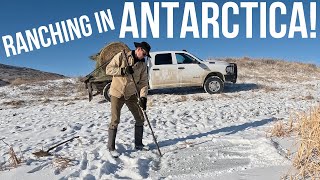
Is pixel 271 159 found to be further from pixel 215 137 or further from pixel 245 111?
pixel 245 111

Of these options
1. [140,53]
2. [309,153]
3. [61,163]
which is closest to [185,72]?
[140,53]

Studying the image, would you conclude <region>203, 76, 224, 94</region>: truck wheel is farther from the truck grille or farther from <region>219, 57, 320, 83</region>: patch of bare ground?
<region>219, 57, 320, 83</region>: patch of bare ground

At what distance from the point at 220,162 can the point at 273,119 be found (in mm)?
4287

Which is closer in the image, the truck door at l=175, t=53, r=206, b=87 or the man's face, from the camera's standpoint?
the man's face

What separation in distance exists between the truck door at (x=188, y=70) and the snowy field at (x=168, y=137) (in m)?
0.56

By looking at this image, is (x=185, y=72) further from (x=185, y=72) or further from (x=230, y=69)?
(x=230, y=69)

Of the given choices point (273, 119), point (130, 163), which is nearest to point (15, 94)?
point (273, 119)

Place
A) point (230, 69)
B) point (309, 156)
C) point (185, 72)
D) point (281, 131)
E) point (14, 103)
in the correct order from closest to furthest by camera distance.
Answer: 1. point (309, 156)
2. point (281, 131)
3. point (185, 72)
4. point (230, 69)
5. point (14, 103)

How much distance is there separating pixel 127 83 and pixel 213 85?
9.31 meters

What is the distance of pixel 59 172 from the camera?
5.53 meters

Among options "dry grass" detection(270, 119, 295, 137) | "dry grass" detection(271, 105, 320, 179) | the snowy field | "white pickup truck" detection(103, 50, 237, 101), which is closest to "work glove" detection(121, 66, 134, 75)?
the snowy field

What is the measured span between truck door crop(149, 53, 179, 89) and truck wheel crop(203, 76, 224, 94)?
3.79 feet

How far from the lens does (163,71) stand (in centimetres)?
1534

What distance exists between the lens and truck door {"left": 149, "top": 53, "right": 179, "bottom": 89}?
50.2 ft
